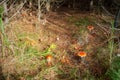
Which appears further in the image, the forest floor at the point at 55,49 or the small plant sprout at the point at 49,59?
the small plant sprout at the point at 49,59

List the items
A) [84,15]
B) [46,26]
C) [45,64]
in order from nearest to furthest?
[45,64]
[46,26]
[84,15]

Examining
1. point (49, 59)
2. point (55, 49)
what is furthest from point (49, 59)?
point (55, 49)

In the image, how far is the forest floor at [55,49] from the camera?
12.5ft

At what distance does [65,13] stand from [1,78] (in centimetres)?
275

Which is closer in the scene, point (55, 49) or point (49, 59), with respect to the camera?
point (49, 59)

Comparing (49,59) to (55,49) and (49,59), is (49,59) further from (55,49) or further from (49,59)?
(55,49)

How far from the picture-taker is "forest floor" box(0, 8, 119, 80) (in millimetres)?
3799

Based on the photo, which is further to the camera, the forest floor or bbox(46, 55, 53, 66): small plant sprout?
bbox(46, 55, 53, 66): small plant sprout

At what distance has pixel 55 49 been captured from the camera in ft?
14.2

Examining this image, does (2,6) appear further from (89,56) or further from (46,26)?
(89,56)

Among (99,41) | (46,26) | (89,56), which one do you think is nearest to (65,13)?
(46,26)

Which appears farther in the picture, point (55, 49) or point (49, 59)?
point (55, 49)

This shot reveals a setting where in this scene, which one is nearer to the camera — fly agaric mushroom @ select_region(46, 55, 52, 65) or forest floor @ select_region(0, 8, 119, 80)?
forest floor @ select_region(0, 8, 119, 80)

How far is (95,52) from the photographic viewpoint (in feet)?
14.0
